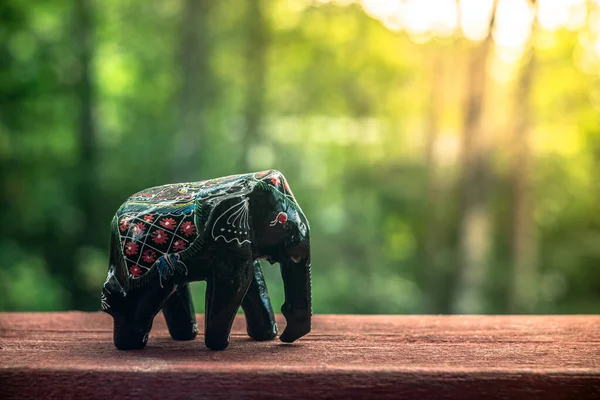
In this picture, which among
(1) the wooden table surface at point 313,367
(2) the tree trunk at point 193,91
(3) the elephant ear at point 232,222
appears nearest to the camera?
(1) the wooden table surface at point 313,367

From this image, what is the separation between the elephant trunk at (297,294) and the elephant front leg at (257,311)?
10cm

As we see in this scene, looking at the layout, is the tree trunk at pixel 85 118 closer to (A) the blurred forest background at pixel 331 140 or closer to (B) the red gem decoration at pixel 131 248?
(A) the blurred forest background at pixel 331 140

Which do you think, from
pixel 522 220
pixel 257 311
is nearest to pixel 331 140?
pixel 522 220

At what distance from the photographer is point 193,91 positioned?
3.66 meters

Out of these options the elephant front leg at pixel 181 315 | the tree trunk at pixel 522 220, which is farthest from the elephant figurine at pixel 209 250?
the tree trunk at pixel 522 220

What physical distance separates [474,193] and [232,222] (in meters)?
2.48

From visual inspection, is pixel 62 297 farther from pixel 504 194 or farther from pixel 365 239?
pixel 504 194

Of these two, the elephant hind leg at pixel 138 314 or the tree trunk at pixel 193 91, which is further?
the tree trunk at pixel 193 91

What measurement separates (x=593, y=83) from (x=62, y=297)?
11.0 feet

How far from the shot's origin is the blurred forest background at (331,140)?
142 inches

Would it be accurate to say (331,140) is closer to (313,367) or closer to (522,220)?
(522,220)

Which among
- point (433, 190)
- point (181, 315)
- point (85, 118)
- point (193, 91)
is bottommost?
point (433, 190)

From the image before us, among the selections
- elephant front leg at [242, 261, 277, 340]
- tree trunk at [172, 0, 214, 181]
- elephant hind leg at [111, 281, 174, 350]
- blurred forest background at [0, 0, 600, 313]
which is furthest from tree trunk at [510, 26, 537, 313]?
elephant hind leg at [111, 281, 174, 350]

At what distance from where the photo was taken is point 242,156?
3.71 metres
